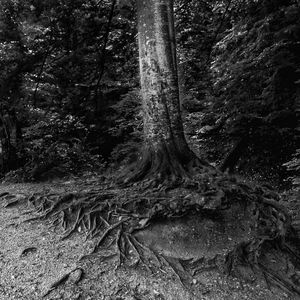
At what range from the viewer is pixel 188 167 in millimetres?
5324

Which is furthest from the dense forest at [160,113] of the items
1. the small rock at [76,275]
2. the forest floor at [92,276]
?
the small rock at [76,275]

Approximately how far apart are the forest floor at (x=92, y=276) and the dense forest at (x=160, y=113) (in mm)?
239

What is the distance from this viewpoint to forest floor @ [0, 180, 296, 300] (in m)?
3.60

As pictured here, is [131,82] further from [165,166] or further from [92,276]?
[92,276]

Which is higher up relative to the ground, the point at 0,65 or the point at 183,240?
the point at 0,65

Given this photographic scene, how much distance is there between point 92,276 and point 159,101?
2853 mm

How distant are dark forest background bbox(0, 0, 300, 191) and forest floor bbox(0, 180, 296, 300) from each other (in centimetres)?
311

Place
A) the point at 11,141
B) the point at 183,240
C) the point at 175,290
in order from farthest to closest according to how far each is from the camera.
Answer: the point at 11,141, the point at 183,240, the point at 175,290

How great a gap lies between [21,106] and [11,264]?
6017 millimetres

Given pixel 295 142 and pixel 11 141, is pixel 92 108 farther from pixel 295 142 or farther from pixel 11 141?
pixel 295 142

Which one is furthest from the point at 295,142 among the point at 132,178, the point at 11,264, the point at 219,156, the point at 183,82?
the point at 11,264

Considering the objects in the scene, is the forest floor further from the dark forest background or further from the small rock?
the dark forest background

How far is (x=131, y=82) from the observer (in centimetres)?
1198

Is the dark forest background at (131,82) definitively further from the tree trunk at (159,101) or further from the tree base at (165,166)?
the tree trunk at (159,101)
